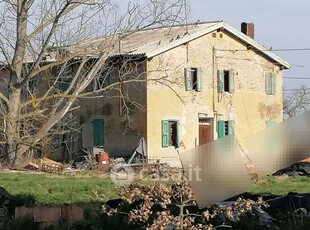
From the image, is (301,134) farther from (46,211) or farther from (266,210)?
(46,211)

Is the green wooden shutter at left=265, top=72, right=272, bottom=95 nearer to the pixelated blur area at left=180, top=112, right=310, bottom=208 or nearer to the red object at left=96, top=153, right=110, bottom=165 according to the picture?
the red object at left=96, top=153, right=110, bottom=165

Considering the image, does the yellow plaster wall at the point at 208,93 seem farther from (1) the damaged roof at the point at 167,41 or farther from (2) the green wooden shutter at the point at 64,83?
(2) the green wooden shutter at the point at 64,83

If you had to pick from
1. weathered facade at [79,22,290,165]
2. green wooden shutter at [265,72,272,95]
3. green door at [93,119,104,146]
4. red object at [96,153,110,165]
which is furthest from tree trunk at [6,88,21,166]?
green wooden shutter at [265,72,272,95]

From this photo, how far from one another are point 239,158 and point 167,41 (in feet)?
86.7

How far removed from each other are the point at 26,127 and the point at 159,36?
9.97 m

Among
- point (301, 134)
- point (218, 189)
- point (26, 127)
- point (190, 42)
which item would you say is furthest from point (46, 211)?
point (190, 42)

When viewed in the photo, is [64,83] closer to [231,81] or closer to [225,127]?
[225,127]

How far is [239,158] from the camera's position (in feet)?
16.5

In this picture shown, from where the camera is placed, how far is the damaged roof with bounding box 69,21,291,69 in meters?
29.0

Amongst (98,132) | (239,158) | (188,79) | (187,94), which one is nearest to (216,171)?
(239,158)

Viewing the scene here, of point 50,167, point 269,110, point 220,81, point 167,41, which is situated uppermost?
point 167,41

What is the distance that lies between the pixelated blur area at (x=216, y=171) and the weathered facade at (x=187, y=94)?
79.3ft

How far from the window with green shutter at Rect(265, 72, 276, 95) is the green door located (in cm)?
898

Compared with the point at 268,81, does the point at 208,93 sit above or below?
below
